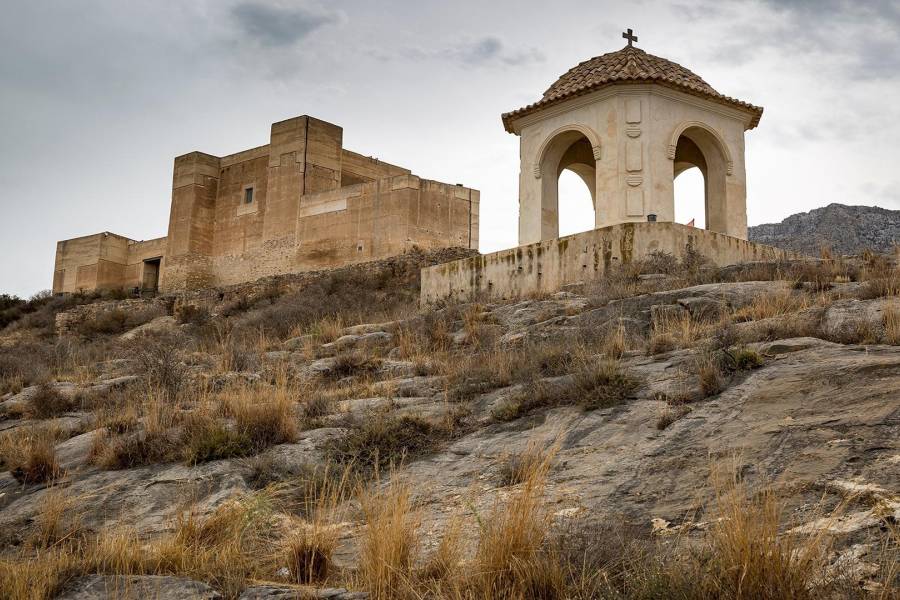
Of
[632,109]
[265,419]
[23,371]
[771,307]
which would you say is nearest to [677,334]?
[771,307]

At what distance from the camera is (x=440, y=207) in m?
27.0

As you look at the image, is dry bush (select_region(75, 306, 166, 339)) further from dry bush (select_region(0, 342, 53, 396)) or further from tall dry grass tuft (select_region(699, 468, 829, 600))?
tall dry grass tuft (select_region(699, 468, 829, 600))

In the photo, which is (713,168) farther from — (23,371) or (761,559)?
(761,559)

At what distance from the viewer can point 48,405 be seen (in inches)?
369

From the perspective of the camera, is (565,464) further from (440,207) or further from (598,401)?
(440,207)

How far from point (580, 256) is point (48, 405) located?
7.51 m

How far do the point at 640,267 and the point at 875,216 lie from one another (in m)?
13.0

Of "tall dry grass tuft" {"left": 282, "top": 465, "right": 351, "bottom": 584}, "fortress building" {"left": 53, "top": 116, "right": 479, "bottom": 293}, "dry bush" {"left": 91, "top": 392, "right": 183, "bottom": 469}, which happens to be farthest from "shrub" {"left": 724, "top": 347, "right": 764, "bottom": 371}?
"fortress building" {"left": 53, "top": 116, "right": 479, "bottom": 293}

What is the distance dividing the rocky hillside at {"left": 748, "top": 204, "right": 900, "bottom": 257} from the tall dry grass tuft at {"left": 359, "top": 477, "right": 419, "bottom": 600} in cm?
1789

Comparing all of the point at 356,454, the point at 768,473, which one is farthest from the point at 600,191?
the point at 768,473

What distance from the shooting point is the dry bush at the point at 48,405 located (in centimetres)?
927

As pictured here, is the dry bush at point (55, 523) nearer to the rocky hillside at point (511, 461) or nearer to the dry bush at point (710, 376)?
the rocky hillside at point (511, 461)

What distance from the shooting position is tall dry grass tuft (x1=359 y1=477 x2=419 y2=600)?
3.77m

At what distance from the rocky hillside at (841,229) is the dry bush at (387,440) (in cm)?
1583
